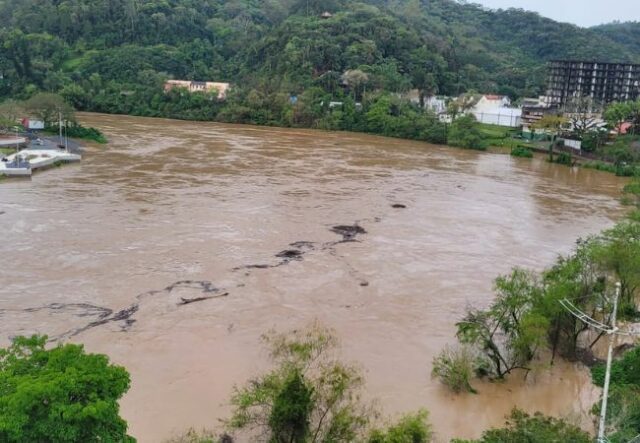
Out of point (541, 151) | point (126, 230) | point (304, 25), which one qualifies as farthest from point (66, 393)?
point (304, 25)

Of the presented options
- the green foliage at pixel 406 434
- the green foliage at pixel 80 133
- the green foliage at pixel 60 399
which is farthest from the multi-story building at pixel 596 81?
the green foliage at pixel 60 399

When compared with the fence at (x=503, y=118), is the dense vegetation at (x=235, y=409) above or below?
below

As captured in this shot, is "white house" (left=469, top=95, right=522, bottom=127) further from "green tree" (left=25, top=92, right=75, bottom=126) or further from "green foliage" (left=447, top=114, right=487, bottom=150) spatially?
"green tree" (left=25, top=92, right=75, bottom=126)

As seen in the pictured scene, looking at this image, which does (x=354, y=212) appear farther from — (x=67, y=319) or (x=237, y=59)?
(x=237, y=59)

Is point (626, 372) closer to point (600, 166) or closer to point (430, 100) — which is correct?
point (600, 166)


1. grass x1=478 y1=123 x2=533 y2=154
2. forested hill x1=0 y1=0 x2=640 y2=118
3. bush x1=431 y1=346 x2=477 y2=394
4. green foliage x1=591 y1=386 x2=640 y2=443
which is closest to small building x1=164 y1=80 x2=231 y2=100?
forested hill x1=0 y1=0 x2=640 y2=118

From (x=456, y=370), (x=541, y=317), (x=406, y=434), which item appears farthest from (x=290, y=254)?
(x=406, y=434)

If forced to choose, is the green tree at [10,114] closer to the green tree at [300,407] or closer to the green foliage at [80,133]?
the green foliage at [80,133]
